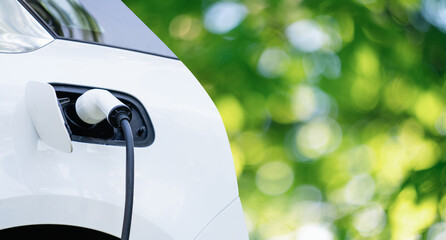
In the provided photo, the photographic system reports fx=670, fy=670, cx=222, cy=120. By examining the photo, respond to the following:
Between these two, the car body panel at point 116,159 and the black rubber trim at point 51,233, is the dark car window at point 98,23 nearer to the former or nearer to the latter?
the car body panel at point 116,159

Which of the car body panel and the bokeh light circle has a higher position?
the bokeh light circle

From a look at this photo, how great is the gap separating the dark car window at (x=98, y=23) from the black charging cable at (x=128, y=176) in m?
0.19

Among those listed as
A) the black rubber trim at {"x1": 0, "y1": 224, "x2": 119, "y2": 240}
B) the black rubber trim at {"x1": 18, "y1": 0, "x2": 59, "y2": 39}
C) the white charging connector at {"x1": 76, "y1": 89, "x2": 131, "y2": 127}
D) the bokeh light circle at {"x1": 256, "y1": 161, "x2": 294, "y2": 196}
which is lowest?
the black rubber trim at {"x1": 0, "y1": 224, "x2": 119, "y2": 240}

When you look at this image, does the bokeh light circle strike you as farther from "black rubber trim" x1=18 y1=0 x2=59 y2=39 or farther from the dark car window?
"black rubber trim" x1=18 y1=0 x2=59 y2=39

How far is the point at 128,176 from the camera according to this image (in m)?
0.82

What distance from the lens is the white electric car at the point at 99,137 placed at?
2.61 ft

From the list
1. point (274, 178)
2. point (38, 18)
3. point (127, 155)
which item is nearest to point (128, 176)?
point (127, 155)

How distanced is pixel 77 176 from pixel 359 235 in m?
2.08

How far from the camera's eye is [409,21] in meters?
2.49

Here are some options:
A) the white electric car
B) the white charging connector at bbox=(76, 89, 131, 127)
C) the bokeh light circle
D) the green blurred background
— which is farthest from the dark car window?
the bokeh light circle

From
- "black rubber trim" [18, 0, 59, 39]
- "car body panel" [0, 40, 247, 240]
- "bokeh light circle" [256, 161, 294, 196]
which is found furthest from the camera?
"bokeh light circle" [256, 161, 294, 196]

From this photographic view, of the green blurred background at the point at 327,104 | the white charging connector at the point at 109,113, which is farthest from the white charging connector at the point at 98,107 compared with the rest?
the green blurred background at the point at 327,104

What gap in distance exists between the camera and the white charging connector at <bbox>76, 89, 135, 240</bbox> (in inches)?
32.7

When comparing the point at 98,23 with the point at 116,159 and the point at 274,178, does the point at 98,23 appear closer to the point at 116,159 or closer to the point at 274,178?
the point at 116,159
